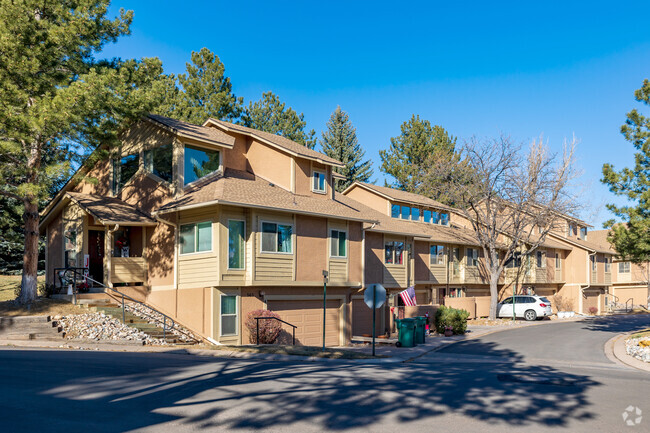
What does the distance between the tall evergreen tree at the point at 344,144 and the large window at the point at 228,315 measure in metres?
39.1

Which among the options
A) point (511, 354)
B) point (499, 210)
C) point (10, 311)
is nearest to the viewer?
point (10, 311)

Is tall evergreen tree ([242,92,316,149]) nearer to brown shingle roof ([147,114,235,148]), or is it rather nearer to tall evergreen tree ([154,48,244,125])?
tall evergreen tree ([154,48,244,125])

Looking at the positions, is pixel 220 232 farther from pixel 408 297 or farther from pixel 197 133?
pixel 408 297

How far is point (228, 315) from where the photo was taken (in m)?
21.8

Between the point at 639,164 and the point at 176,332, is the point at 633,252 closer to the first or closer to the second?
the point at 639,164

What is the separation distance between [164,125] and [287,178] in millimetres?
5988

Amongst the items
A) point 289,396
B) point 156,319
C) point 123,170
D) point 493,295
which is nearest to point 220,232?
point 156,319

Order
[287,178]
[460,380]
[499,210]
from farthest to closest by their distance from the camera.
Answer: [499,210] < [287,178] < [460,380]

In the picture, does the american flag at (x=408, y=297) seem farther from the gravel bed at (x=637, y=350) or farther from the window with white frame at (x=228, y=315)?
the window with white frame at (x=228, y=315)

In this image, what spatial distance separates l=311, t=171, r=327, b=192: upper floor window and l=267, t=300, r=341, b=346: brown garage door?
5.49m

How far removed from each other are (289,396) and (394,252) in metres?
23.1

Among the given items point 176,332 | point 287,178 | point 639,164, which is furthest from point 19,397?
point 639,164

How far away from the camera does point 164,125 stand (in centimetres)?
2352

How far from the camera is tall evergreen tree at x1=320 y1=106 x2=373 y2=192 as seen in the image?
60688 mm
